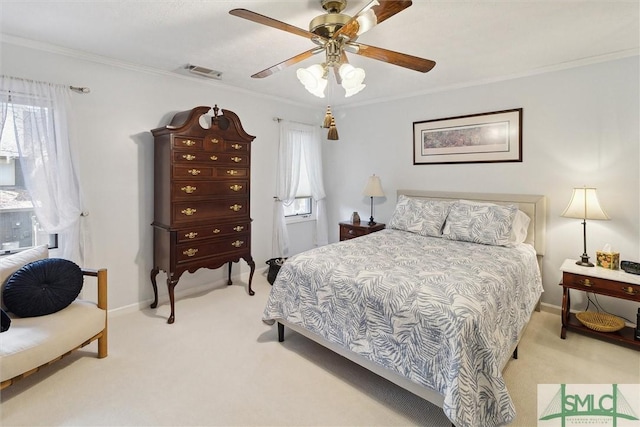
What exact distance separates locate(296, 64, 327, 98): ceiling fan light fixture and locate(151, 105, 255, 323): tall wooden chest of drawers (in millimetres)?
1577

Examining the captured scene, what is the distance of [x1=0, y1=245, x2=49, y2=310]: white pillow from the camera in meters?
2.22

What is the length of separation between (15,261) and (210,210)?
1.52 m

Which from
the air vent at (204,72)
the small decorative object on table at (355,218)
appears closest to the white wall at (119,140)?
the air vent at (204,72)

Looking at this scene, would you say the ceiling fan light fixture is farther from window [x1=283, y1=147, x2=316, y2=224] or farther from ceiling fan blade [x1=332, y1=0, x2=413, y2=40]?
window [x1=283, y1=147, x2=316, y2=224]

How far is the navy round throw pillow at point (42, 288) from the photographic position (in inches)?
85.6

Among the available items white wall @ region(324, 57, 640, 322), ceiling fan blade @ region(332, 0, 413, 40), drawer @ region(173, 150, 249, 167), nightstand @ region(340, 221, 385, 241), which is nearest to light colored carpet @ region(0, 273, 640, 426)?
white wall @ region(324, 57, 640, 322)

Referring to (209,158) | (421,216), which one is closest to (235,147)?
(209,158)

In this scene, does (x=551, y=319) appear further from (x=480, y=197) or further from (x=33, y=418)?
(x=33, y=418)

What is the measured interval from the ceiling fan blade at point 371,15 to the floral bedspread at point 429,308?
149 centimetres

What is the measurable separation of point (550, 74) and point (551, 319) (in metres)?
2.41

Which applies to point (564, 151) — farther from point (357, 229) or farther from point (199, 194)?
point (199, 194)

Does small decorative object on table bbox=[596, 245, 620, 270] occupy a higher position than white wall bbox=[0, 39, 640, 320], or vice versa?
white wall bbox=[0, 39, 640, 320]

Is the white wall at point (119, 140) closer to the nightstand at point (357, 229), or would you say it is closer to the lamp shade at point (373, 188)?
the nightstand at point (357, 229)

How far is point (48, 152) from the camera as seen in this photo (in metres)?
2.71
